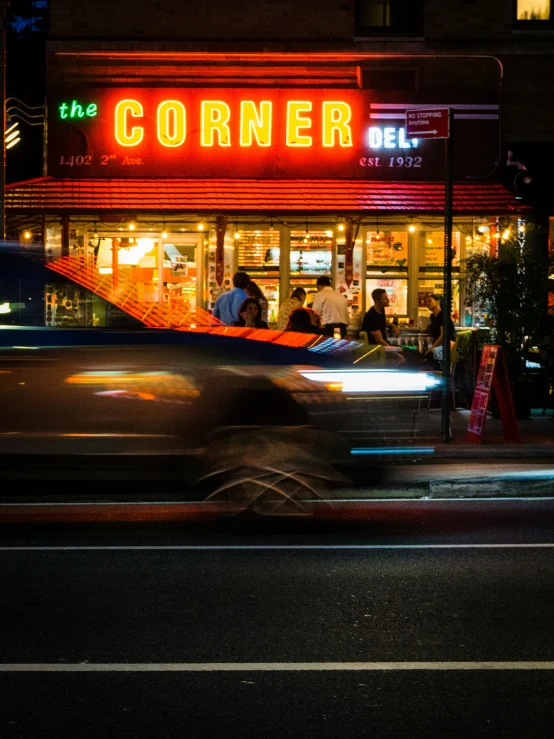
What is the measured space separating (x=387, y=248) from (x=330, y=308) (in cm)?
287

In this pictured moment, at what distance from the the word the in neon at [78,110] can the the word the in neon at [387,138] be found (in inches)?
187

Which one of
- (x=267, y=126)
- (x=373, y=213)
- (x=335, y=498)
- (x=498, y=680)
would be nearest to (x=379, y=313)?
(x=373, y=213)

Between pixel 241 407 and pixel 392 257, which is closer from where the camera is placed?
pixel 241 407

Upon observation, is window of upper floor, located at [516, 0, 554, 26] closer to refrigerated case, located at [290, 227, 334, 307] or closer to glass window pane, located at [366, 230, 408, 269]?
glass window pane, located at [366, 230, 408, 269]

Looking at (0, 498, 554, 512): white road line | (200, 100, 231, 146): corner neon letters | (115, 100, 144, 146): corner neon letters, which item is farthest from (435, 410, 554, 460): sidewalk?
(115, 100, 144, 146): corner neon letters

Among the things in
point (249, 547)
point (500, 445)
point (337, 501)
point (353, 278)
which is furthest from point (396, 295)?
point (249, 547)

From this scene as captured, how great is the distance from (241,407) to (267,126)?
11.9 meters

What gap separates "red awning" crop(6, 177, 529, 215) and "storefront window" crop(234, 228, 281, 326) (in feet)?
3.26

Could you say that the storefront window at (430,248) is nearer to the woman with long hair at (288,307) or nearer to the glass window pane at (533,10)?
the woman with long hair at (288,307)

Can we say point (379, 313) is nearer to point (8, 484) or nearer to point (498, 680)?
point (8, 484)

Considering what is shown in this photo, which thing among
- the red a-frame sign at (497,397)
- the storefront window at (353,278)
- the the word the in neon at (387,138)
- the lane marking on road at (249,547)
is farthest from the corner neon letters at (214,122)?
the lane marking on road at (249,547)

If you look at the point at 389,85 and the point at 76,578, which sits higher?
the point at 389,85

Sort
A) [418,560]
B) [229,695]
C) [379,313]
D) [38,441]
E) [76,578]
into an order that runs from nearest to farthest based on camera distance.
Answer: [229,695] → [76,578] → [418,560] → [38,441] → [379,313]

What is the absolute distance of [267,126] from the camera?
1945cm
